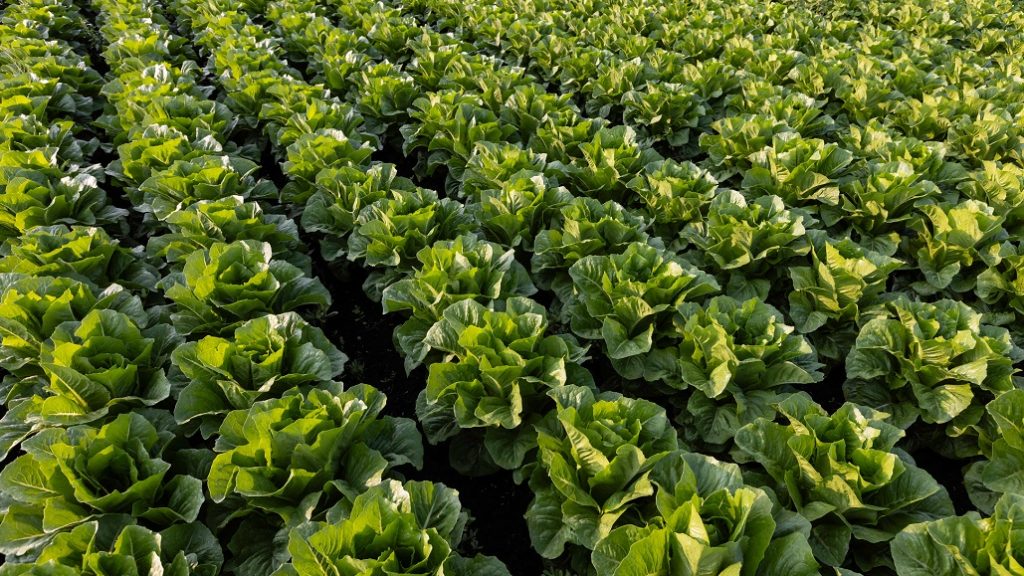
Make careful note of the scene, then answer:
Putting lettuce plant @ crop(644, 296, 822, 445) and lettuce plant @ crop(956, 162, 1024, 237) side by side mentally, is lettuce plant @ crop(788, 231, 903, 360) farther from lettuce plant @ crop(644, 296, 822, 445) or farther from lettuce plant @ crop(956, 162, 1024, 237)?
lettuce plant @ crop(956, 162, 1024, 237)

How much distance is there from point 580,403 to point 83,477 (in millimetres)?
2275

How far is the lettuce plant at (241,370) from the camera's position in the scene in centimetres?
329

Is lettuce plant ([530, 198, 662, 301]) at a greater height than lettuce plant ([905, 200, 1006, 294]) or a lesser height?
lesser

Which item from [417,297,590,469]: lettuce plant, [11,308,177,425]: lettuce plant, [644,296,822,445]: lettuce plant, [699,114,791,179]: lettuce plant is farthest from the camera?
[699,114,791,179]: lettuce plant

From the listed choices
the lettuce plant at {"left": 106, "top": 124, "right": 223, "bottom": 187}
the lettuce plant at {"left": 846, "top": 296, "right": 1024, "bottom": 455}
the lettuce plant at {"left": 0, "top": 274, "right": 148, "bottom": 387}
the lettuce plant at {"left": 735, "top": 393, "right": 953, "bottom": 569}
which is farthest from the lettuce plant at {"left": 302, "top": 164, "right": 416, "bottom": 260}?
the lettuce plant at {"left": 846, "top": 296, "right": 1024, "bottom": 455}

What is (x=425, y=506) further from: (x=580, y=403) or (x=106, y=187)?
(x=106, y=187)

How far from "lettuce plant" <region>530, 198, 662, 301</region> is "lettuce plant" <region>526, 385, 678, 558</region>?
1493mm

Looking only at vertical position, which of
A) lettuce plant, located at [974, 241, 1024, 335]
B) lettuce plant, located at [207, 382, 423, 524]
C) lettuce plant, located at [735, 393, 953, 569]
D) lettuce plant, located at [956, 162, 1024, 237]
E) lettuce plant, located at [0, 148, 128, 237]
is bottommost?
lettuce plant, located at [0, 148, 128, 237]

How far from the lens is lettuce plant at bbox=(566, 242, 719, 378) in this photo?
12.5 feet

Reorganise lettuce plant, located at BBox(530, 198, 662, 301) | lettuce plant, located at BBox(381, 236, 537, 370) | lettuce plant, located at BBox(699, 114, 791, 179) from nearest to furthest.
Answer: lettuce plant, located at BBox(381, 236, 537, 370), lettuce plant, located at BBox(530, 198, 662, 301), lettuce plant, located at BBox(699, 114, 791, 179)

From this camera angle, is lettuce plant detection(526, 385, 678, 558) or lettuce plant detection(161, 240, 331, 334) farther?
lettuce plant detection(161, 240, 331, 334)

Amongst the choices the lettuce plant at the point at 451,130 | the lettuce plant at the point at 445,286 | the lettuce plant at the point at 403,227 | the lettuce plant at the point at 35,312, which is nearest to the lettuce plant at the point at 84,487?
the lettuce plant at the point at 35,312

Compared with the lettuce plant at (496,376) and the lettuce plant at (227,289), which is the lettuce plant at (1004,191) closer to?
the lettuce plant at (496,376)

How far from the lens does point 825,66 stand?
7.91 metres
